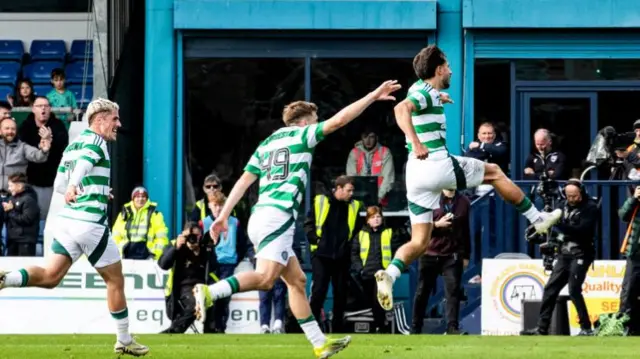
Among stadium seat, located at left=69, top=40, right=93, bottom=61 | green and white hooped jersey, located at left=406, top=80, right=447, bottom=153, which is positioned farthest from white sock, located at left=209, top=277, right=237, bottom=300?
stadium seat, located at left=69, top=40, right=93, bottom=61

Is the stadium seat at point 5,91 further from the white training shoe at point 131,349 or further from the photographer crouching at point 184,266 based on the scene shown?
the white training shoe at point 131,349

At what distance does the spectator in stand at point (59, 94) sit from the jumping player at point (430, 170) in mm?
11593

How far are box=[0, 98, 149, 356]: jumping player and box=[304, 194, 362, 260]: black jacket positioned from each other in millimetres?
7788

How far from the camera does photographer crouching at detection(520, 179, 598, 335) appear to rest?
65.9 feet

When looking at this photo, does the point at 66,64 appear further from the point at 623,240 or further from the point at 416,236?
the point at 416,236

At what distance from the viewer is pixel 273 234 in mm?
13234

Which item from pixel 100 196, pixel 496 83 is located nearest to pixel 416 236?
pixel 100 196

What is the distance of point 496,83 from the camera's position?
2541cm

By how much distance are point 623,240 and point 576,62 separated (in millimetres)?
4169

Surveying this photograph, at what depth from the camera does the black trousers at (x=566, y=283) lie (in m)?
20.0

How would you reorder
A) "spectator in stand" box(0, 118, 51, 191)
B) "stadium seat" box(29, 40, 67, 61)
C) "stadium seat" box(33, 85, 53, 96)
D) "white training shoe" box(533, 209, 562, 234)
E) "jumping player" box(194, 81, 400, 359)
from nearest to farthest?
"jumping player" box(194, 81, 400, 359) → "white training shoe" box(533, 209, 562, 234) → "spectator in stand" box(0, 118, 51, 191) → "stadium seat" box(33, 85, 53, 96) → "stadium seat" box(29, 40, 67, 61)

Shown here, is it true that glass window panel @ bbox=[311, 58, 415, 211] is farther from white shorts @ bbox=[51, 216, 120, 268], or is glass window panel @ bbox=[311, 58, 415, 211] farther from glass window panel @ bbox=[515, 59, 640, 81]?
white shorts @ bbox=[51, 216, 120, 268]

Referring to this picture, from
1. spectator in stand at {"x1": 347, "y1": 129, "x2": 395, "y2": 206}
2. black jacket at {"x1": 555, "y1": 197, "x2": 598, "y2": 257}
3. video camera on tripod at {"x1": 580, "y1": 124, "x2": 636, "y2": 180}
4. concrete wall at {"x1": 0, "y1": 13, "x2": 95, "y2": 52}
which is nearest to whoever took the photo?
black jacket at {"x1": 555, "y1": 197, "x2": 598, "y2": 257}

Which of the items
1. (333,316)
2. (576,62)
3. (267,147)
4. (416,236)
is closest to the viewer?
(267,147)
